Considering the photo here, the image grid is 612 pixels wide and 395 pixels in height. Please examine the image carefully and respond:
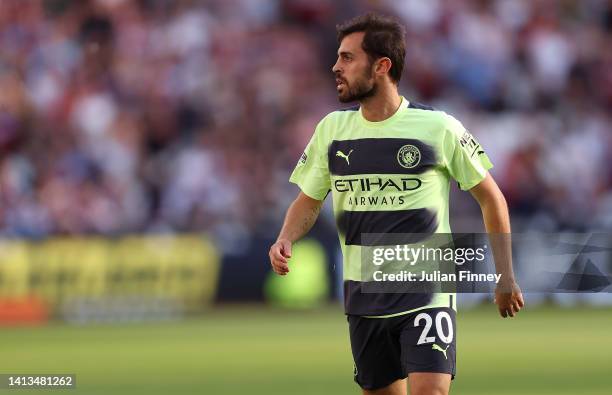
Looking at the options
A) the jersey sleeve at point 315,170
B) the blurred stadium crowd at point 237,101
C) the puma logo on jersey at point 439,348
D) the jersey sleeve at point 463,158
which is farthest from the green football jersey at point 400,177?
the blurred stadium crowd at point 237,101

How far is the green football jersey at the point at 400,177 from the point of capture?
6582 millimetres

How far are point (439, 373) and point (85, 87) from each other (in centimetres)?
1462

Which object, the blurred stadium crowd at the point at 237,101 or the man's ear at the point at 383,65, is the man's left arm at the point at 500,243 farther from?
the blurred stadium crowd at the point at 237,101

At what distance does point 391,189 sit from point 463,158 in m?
0.37

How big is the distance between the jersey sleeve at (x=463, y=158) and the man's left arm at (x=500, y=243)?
4 centimetres

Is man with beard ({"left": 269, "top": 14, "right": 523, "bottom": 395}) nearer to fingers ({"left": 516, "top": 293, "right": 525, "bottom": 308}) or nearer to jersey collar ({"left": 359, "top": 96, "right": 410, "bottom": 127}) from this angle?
jersey collar ({"left": 359, "top": 96, "right": 410, "bottom": 127})

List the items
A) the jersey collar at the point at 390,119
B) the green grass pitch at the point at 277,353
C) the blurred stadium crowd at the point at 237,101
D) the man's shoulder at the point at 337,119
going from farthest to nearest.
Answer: the blurred stadium crowd at the point at 237,101 < the green grass pitch at the point at 277,353 < the man's shoulder at the point at 337,119 < the jersey collar at the point at 390,119

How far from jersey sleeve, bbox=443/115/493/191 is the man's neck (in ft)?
0.89

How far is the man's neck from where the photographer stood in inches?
261

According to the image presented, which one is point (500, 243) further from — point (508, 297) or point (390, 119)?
point (390, 119)

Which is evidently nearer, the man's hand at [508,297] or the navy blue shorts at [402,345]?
the man's hand at [508,297]

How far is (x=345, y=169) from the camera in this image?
6684 mm

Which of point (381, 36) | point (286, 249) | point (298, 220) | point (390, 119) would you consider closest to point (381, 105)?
point (390, 119)

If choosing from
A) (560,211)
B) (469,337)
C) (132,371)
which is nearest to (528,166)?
(560,211)
